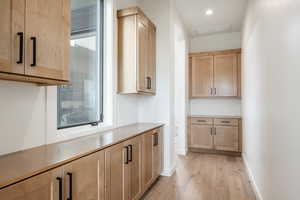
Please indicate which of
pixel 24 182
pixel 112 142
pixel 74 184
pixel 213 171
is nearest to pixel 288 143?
pixel 112 142

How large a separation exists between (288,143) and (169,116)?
188cm

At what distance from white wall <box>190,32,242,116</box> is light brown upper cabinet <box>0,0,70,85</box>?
13.6 ft

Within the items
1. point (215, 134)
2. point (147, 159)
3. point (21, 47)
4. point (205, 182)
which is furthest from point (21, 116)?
point (215, 134)

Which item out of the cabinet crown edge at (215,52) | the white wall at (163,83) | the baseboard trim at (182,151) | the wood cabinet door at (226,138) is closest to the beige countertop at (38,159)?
the white wall at (163,83)

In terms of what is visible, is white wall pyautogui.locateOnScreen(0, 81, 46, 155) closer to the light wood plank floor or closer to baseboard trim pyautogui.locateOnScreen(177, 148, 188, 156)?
the light wood plank floor

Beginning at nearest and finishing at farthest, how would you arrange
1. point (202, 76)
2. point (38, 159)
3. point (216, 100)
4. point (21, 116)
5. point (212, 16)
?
point (38, 159) → point (21, 116) → point (212, 16) → point (202, 76) → point (216, 100)

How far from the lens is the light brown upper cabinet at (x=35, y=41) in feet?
3.36

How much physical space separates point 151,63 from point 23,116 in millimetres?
2027

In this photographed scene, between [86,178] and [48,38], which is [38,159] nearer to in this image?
[86,178]

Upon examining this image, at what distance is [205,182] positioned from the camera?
2898 mm

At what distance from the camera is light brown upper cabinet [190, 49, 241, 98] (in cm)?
442

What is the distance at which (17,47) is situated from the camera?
3.50 feet

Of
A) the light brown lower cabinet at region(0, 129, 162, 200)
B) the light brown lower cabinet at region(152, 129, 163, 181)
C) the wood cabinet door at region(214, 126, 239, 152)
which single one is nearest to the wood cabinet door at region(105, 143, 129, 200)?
the light brown lower cabinet at region(0, 129, 162, 200)

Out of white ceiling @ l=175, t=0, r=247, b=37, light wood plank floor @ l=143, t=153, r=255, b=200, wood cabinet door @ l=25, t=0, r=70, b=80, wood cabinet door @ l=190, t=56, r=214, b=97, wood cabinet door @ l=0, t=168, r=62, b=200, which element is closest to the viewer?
wood cabinet door @ l=0, t=168, r=62, b=200
